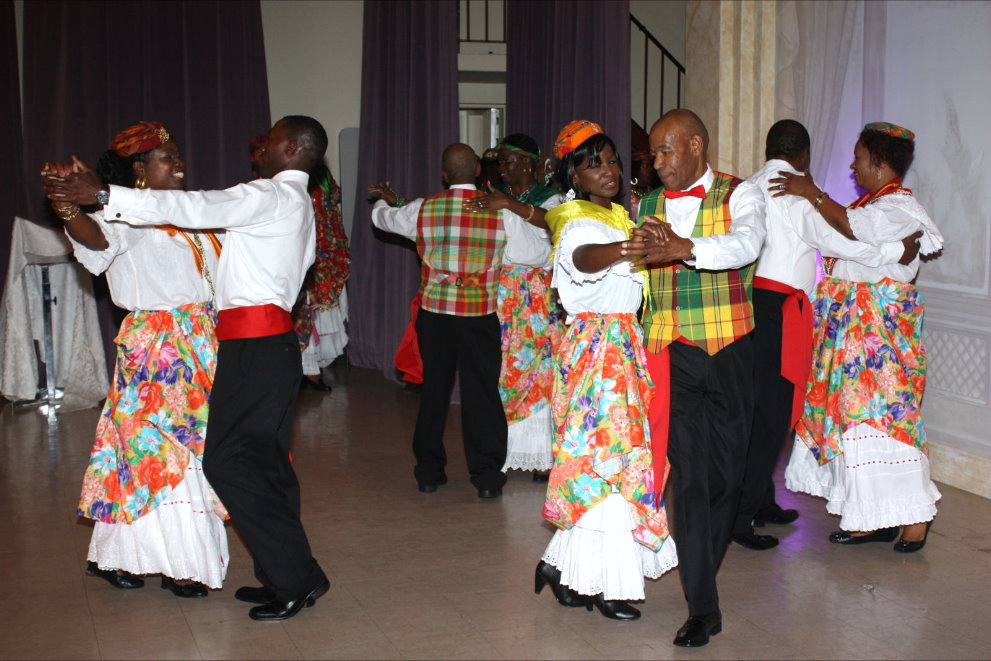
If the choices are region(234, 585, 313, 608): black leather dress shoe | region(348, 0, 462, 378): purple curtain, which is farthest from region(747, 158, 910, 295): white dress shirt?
region(348, 0, 462, 378): purple curtain

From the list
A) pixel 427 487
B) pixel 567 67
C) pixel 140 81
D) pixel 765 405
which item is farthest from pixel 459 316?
pixel 140 81

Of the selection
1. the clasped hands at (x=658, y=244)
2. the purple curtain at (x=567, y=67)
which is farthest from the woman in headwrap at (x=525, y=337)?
the clasped hands at (x=658, y=244)

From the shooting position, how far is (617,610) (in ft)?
11.3

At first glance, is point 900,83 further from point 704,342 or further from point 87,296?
point 87,296

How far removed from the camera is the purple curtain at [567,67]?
5996 millimetres

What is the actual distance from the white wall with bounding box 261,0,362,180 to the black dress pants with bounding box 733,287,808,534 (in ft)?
19.5

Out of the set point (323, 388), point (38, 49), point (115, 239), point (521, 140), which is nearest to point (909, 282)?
point (521, 140)

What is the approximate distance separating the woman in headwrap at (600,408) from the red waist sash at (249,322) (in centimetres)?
94

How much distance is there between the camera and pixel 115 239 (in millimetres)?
3436

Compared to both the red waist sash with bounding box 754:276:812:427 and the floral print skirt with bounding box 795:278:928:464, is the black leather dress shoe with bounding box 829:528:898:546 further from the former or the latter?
the red waist sash with bounding box 754:276:812:427

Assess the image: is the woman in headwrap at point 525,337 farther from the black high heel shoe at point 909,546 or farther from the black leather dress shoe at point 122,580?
the black leather dress shoe at point 122,580

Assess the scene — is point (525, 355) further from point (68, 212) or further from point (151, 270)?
point (68, 212)

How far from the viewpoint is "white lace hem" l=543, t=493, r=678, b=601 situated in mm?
3338

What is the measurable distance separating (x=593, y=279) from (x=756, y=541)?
1518mm
